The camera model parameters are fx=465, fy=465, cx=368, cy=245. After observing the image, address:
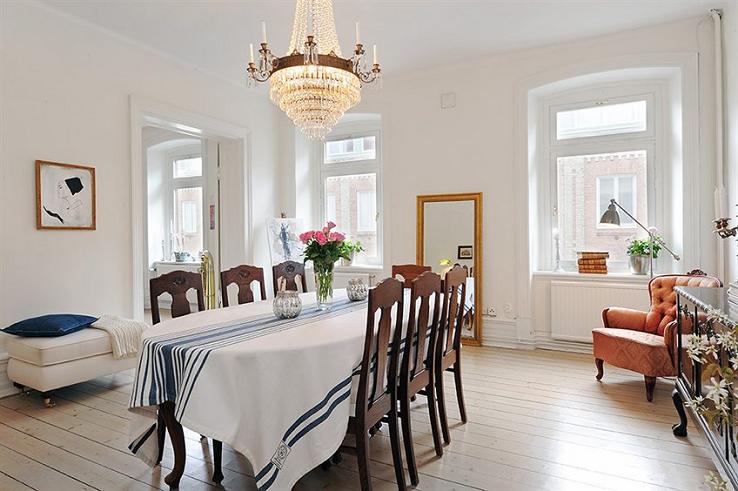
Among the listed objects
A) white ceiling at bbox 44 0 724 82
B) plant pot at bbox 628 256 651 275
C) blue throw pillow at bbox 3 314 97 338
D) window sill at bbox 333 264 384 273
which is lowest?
blue throw pillow at bbox 3 314 97 338

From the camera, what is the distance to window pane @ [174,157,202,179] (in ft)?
25.8

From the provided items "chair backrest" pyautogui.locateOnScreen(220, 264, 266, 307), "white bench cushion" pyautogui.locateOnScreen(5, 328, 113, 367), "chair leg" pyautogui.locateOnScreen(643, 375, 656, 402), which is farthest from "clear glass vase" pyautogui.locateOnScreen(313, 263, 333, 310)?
"chair leg" pyautogui.locateOnScreen(643, 375, 656, 402)

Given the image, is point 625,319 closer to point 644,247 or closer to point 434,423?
point 644,247

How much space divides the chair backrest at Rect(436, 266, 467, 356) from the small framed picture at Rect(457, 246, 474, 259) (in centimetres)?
221

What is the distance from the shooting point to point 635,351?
137 inches

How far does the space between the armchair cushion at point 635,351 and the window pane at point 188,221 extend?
6.31 metres

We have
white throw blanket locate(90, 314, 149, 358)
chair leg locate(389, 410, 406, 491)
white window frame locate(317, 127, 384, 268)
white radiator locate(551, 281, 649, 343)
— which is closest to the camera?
chair leg locate(389, 410, 406, 491)

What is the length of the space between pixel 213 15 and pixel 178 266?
469 centimetres

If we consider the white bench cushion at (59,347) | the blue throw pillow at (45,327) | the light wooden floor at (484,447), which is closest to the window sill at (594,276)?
the light wooden floor at (484,447)

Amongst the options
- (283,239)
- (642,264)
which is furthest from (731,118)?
(283,239)

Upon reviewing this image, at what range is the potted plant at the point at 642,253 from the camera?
4621 mm

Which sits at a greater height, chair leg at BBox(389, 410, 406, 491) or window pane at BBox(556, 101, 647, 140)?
window pane at BBox(556, 101, 647, 140)

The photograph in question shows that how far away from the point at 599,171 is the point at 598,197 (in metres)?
0.28

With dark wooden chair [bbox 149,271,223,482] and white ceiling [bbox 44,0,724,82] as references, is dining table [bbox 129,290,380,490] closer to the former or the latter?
dark wooden chair [bbox 149,271,223,482]
